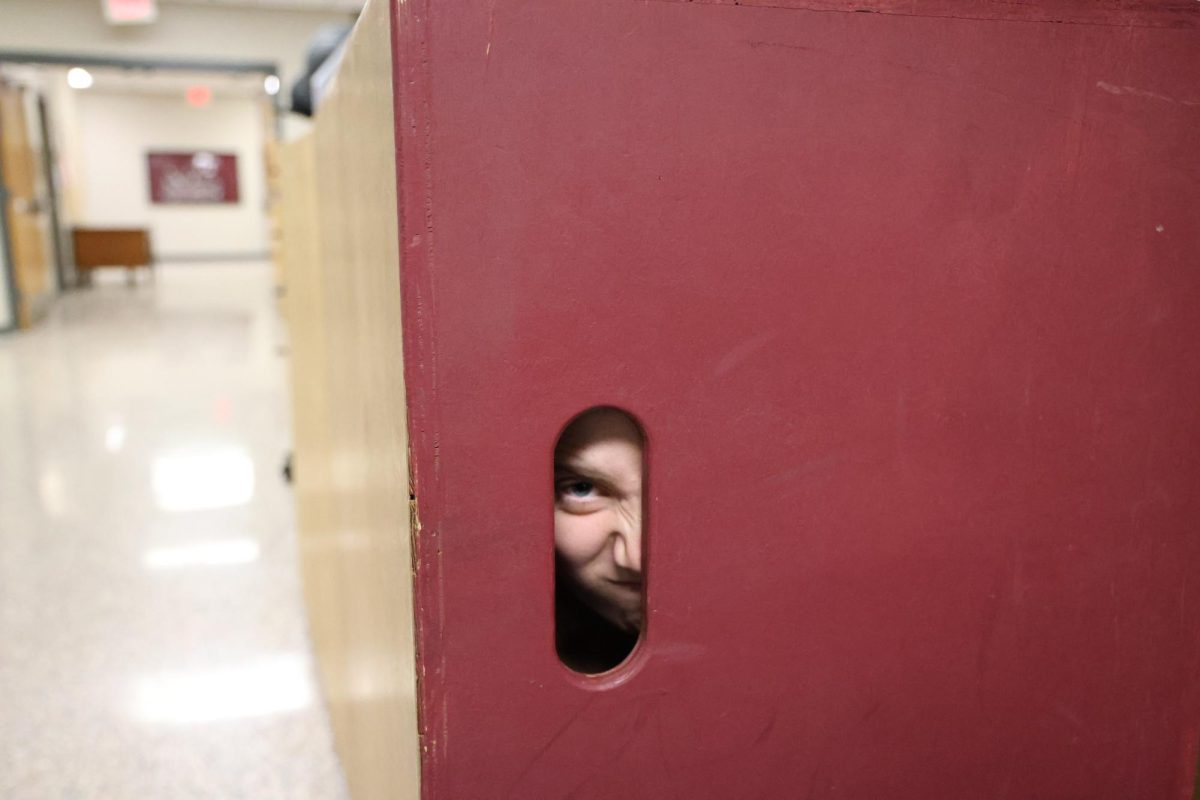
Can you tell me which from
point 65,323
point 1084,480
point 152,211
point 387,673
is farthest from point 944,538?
point 152,211

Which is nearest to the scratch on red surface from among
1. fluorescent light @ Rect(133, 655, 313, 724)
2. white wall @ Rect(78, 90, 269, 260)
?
fluorescent light @ Rect(133, 655, 313, 724)

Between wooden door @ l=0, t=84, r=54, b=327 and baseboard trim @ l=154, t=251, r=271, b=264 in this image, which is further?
baseboard trim @ l=154, t=251, r=271, b=264

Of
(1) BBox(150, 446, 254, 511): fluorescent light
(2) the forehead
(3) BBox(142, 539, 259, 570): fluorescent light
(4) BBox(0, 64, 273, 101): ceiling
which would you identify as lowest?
(3) BBox(142, 539, 259, 570): fluorescent light

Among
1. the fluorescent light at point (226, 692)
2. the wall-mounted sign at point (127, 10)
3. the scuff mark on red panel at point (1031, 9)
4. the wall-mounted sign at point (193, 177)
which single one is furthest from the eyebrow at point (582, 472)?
the wall-mounted sign at point (193, 177)

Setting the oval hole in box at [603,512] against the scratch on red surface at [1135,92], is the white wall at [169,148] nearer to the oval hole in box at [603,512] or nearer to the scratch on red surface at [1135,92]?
the oval hole in box at [603,512]

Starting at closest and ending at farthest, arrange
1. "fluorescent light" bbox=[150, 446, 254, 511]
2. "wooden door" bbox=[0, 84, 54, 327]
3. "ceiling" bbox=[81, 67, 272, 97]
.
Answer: "fluorescent light" bbox=[150, 446, 254, 511]
"wooden door" bbox=[0, 84, 54, 327]
"ceiling" bbox=[81, 67, 272, 97]

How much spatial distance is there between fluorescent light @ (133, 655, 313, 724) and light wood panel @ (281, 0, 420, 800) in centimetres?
15

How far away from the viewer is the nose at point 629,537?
2.03 ft

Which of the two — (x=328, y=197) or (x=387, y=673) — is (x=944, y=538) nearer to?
(x=387, y=673)

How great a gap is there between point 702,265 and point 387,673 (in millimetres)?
359

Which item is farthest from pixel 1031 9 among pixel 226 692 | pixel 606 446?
pixel 226 692

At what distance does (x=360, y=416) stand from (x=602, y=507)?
20cm

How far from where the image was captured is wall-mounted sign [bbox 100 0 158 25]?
5.98 meters

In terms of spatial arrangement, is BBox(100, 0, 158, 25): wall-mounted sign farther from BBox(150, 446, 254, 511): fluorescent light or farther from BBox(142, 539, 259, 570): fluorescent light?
BBox(142, 539, 259, 570): fluorescent light
